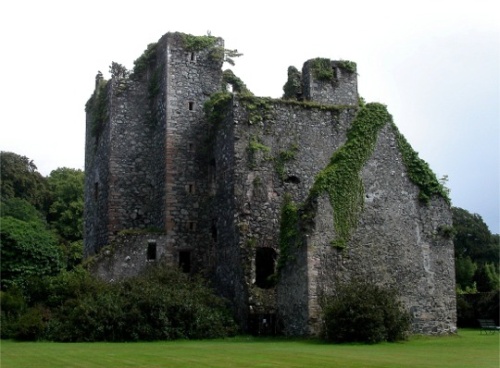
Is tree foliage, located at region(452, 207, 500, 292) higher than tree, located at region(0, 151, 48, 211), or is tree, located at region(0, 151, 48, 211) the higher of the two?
tree, located at region(0, 151, 48, 211)

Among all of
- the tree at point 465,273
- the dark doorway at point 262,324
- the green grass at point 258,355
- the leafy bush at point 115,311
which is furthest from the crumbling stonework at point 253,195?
the tree at point 465,273

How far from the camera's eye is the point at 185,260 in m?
33.5

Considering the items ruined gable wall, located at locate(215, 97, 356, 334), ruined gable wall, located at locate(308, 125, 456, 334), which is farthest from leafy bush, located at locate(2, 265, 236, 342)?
ruined gable wall, located at locate(308, 125, 456, 334)

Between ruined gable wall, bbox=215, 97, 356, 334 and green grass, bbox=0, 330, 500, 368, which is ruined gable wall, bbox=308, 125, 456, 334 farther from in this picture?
green grass, bbox=0, 330, 500, 368

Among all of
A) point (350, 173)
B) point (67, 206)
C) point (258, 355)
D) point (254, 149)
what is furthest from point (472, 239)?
point (258, 355)

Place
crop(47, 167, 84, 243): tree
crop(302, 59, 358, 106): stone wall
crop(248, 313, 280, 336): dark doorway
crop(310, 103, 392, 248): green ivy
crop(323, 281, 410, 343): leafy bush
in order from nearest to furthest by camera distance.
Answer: crop(323, 281, 410, 343): leafy bush, crop(310, 103, 392, 248): green ivy, crop(248, 313, 280, 336): dark doorway, crop(302, 59, 358, 106): stone wall, crop(47, 167, 84, 243): tree

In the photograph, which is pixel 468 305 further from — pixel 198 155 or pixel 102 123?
pixel 102 123

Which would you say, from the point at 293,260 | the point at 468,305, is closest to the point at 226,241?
the point at 293,260

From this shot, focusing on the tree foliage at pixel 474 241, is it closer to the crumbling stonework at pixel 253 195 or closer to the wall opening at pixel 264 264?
the crumbling stonework at pixel 253 195

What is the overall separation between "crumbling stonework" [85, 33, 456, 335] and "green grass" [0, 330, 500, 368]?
408cm

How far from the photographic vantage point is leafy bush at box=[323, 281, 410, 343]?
23.3 metres

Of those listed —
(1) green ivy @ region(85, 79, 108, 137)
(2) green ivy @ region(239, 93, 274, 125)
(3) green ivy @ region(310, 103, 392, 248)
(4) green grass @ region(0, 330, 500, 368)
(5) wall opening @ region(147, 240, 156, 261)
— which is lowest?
(4) green grass @ region(0, 330, 500, 368)

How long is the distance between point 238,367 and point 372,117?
52.8 feet

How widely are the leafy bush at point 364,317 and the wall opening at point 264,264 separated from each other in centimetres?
581
